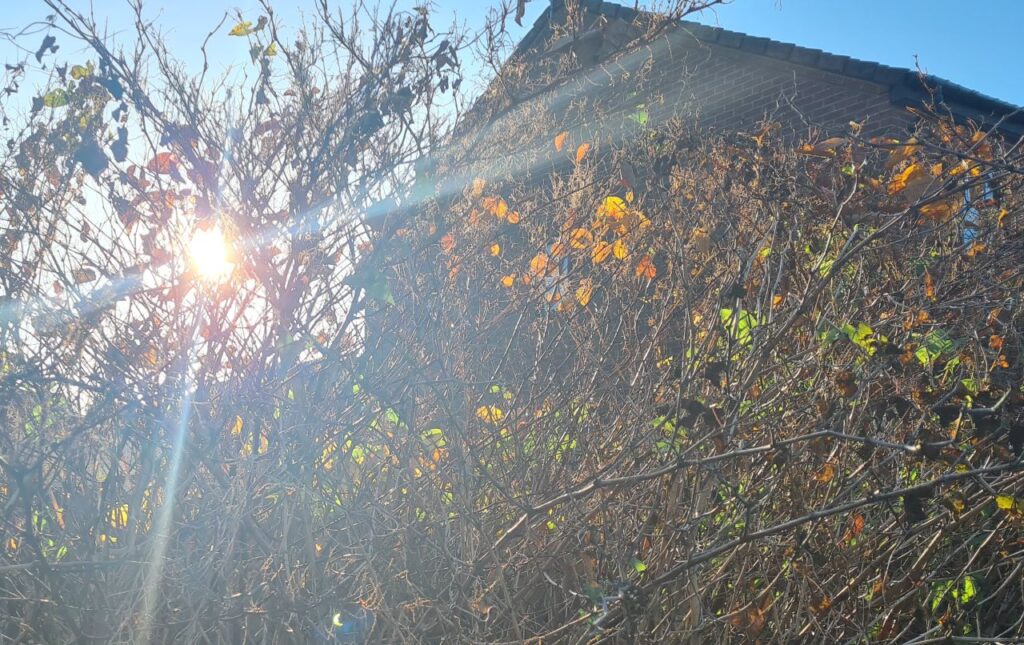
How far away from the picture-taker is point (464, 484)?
3.28 m

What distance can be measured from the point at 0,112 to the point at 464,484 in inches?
93.5

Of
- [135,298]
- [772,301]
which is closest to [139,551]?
[135,298]

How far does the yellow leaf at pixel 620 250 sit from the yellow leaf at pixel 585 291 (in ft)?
0.50

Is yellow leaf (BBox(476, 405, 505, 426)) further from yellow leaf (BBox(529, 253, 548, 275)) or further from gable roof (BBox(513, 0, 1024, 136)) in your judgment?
gable roof (BBox(513, 0, 1024, 136))

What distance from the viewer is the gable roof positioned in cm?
875

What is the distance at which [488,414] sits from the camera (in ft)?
11.5

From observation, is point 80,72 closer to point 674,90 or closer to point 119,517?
point 119,517

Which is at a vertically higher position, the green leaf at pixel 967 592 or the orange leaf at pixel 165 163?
the orange leaf at pixel 165 163

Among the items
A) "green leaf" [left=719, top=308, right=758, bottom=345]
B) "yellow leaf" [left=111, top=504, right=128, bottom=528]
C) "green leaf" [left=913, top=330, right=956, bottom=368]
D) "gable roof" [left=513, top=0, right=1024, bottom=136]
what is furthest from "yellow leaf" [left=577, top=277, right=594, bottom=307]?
"gable roof" [left=513, top=0, right=1024, bottom=136]

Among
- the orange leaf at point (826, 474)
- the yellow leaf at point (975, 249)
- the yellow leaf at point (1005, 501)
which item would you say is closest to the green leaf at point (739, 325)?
the orange leaf at point (826, 474)

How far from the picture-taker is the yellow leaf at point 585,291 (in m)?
3.97

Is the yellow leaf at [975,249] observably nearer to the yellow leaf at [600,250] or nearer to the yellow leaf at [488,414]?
the yellow leaf at [600,250]

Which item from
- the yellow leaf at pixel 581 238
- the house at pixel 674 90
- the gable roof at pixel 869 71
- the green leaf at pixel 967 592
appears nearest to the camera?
the green leaf at pixel 967 592

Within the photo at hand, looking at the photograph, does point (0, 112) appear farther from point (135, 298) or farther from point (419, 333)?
point (419, 333)
